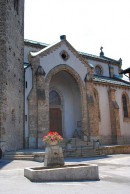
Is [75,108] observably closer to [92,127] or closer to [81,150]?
Answer: [92,127]

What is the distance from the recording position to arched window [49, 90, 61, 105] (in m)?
25.7

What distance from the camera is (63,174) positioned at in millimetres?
8406

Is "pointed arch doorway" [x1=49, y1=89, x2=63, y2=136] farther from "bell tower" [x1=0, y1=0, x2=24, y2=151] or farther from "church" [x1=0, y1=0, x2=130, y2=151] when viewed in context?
"bell tower" [x1=0, y1=0, x2=24, y2=151]

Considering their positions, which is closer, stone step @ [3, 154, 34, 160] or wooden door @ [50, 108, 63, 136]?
stone step @ [3, 154, 34, 160]

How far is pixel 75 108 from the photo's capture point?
26.1 metres

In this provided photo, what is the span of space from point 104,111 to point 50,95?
7376 millimetres

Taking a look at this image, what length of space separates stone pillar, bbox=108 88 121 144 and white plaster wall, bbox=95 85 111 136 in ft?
→ 1.33

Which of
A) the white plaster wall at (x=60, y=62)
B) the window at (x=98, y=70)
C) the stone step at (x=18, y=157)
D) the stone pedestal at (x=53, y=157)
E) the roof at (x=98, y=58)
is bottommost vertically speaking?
the stone step at (x=18, y=157)

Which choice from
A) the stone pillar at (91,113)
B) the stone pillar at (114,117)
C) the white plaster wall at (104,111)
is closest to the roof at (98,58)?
the white plaster wall at (104,111)

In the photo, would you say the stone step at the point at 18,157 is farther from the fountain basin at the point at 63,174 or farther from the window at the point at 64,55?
the window at the point at 64,55

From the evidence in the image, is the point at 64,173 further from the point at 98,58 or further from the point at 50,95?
the point at 98,58

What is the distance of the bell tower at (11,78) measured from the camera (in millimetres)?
18062

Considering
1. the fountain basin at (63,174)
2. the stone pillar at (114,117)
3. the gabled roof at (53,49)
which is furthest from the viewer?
the stone pillar at (114,117)

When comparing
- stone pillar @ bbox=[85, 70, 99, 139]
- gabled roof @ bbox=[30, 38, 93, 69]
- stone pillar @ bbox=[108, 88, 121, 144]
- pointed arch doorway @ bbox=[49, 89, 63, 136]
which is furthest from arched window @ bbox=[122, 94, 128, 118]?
pointed arch doorway @ bbox=[49, 89, 63, 136]
